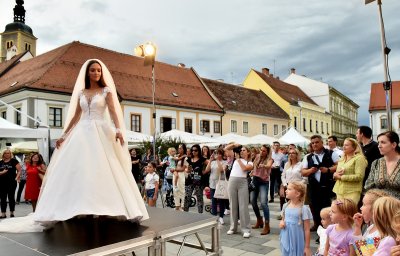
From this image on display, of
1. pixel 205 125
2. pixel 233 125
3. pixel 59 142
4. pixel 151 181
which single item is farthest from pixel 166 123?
pixel 59 142

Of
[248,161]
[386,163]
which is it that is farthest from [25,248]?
[248,161]

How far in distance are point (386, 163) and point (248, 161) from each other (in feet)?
10.7

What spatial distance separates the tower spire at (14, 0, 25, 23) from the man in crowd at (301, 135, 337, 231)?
86249 millimetres

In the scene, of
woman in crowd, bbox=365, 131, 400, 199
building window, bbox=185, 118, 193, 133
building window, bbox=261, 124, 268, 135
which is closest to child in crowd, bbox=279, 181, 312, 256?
woman in crowd, bbox=365, 131, 400, 199

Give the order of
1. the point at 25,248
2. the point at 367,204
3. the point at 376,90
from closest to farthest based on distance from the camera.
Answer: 1. the point at 25,248
2. the point at 367,204
3. the point at 376,90

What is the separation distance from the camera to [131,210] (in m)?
3.70

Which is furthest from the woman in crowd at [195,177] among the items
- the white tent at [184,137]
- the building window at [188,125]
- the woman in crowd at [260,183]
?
the building window at [188,125]

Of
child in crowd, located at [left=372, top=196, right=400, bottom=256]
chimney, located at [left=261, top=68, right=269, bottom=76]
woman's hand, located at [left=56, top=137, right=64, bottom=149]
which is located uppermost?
chimney, located at [left=261, top=68, right=269, bottom=76]

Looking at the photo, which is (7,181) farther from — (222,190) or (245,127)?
(245,127)

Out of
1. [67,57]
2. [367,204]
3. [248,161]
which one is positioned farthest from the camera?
[67,57]

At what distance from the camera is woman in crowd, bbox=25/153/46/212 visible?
29.3 feet

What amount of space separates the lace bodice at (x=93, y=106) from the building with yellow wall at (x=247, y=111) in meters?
31.1

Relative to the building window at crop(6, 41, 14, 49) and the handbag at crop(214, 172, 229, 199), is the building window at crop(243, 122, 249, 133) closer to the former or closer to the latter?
the handbag at crop(214, 172, 229, 199)

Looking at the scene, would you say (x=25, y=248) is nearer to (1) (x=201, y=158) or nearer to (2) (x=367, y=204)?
(2) (x=367, y=204)
